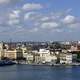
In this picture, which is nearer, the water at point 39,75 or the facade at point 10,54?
the water at point 39,75

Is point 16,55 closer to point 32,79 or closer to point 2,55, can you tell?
point 2,55

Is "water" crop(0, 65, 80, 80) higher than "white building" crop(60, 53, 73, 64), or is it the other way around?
"white building" crop(60, 53, 73, 64)

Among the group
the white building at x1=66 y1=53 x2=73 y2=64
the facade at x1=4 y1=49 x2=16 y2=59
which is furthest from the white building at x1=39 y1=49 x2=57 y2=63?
the facade at x1=4 y1=49 x2=16 y2=59

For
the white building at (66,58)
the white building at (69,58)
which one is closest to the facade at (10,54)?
the white building at (66,58)

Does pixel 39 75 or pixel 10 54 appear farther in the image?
pixel 10 54

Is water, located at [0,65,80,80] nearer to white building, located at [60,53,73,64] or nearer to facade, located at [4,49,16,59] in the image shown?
white building, located at [60,53,73,64]

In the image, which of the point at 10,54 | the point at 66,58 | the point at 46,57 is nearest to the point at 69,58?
the point at 66,58

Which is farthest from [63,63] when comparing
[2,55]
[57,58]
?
[2,55]

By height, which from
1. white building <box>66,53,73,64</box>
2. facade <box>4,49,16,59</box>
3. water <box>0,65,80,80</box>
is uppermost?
facade <box>4,49,16,59</box>

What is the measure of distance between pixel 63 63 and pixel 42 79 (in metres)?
15.9

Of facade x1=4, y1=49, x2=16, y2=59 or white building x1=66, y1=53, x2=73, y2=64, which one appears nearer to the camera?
white building x1=66, y1=53, x2=73, y2=64

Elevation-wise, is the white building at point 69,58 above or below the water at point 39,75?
above

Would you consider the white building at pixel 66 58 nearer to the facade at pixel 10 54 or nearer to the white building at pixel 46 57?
the white building at pixel 46 57

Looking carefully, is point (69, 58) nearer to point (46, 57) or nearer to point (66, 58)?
point (66, 58)
